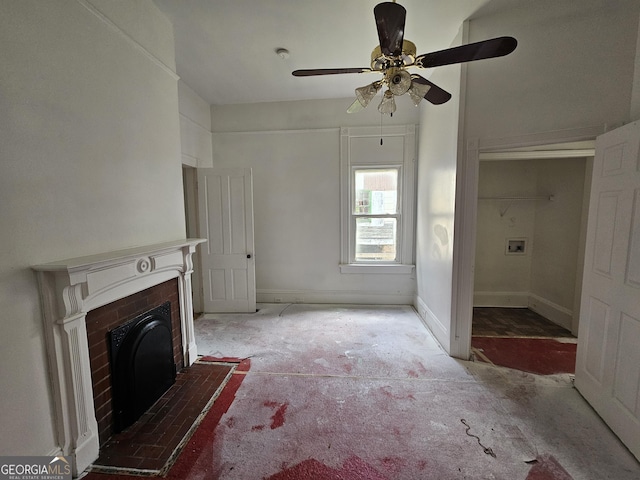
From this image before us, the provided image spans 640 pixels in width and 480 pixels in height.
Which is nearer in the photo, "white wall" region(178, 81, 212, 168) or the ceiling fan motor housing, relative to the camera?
the ceiling fan motor housing

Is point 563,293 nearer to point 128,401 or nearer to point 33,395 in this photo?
point 128,401

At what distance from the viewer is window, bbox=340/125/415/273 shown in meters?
3.81

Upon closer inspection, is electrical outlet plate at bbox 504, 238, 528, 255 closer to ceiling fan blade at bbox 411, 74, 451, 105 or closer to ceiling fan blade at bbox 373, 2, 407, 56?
ceiling fan blade at bbox 411, 74, 451, 105

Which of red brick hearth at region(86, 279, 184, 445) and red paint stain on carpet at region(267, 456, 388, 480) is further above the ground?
red brick hearth at region(86, 279, 184, 445)

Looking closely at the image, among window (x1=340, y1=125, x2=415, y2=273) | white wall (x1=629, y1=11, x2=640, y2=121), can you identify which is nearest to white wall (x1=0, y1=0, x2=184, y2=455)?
window (x1=340, y1=125, x2=415, y2=273)

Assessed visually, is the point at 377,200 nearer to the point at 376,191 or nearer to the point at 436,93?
the point at 376,191

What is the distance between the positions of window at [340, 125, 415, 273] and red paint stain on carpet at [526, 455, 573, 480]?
2564 mm

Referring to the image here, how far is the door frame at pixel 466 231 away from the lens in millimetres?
2270

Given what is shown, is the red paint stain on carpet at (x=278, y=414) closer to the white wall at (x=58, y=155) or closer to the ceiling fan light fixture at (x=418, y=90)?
the white wall at (x=58, y=155)

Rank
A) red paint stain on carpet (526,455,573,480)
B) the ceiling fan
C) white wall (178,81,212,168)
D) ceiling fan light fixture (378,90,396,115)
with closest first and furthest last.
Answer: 1. the ceiling fan
2. red paint stain on carpet (526,455,573,480)
3. ceiling fan light fixture (378,90,396,115)
4. white wall (178,81,212,168)

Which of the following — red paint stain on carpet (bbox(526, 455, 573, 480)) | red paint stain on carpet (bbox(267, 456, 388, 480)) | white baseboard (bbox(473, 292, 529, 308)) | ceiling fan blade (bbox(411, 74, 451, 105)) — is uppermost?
ceiling fan blade (bbox(411, 74, 451, 105))

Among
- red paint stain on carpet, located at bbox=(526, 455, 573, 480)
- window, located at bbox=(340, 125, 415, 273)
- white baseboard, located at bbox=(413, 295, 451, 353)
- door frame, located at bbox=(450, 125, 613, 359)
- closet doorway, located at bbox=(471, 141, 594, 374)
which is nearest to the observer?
red paint stain on carpet, located at bbox=(526, 455, 573, 480)

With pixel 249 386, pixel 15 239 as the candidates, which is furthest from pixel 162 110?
pixel 249 386

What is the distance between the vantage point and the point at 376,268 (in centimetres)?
397
